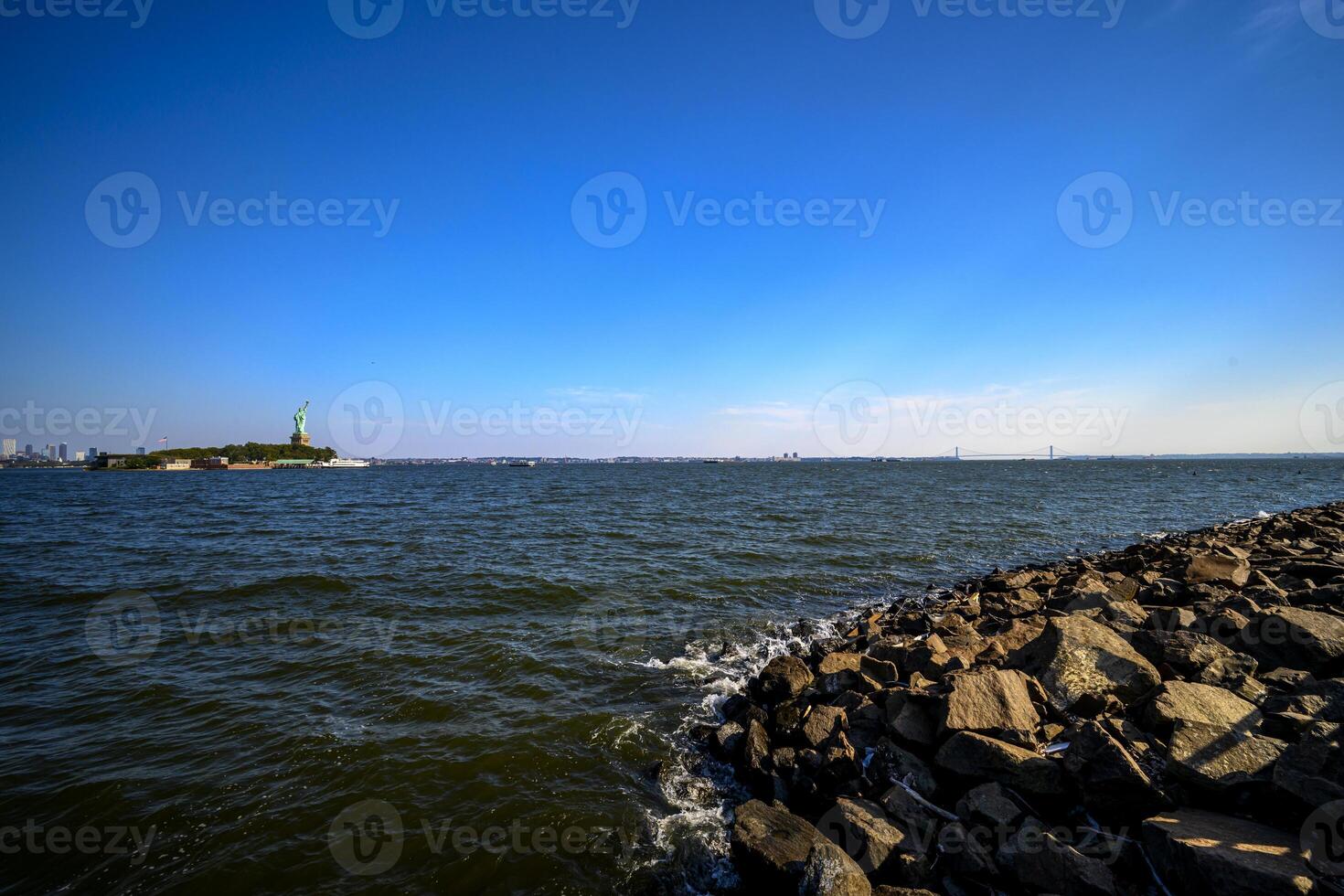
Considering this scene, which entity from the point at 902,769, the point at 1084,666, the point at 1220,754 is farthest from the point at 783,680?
the point at 1220,754

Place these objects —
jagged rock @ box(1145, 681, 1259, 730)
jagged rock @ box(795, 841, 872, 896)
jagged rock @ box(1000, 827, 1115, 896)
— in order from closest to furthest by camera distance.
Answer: jagged rock @ box(1000, 827, 1115, 896) → jagged rock @ box(795, 841, 872, 896) → jagged rock @ box(1145, 681, 1259, 730)

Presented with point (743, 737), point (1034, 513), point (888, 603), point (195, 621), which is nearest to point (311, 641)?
point (195, 621)

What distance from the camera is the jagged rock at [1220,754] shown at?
486cm

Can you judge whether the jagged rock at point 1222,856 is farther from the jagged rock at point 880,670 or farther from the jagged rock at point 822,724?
the jagged rock at point 880,670

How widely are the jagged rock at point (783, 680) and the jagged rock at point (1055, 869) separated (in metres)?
4.30

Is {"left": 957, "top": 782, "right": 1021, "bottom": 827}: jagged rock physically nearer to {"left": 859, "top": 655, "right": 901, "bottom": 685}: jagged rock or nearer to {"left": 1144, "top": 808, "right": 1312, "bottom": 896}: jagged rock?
{"left": 1144, "top": 808, "right": 1312, "bottom": 896}: jagged rock

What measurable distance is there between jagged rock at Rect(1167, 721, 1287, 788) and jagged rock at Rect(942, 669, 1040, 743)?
129cm

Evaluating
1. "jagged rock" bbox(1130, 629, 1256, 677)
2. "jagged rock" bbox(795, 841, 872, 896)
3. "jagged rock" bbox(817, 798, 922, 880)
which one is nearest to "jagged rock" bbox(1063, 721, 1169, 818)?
"jagged rock" bbox(817, 798, 922, 880)

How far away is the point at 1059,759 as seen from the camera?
18.2 ft

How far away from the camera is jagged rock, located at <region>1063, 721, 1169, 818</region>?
4969 millimetres

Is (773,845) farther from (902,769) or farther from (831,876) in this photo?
(902,769)

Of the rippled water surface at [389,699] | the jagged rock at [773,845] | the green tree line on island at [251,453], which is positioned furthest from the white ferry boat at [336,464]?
the jagged rock at [773,845]

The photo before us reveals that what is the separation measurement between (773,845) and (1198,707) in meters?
4.90

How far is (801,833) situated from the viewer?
551 cm
